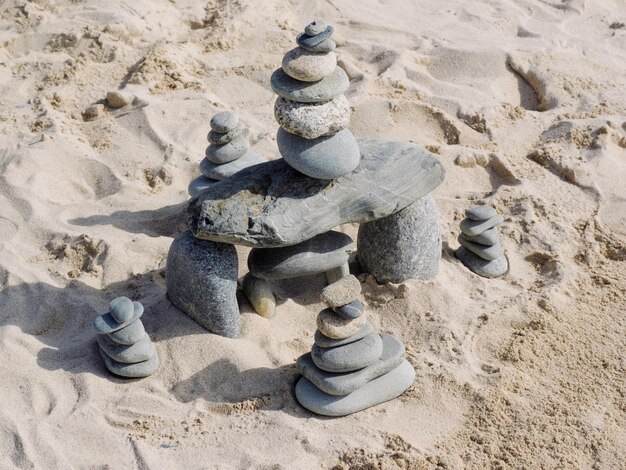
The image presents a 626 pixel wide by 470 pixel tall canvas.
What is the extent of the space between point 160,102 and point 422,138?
1.95 metres

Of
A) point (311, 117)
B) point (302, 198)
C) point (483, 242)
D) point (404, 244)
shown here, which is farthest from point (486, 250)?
point (311, 117)

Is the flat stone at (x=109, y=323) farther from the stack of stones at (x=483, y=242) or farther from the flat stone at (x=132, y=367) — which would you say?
the stack of stones at (x=483, y=242)

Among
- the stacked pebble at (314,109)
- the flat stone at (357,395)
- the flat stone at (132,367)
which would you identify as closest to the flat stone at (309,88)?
the stacked pebble at (314,109)

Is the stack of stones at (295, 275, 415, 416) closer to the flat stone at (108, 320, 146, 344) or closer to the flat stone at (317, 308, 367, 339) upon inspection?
the flat stone at (317, 308, 367, 339)

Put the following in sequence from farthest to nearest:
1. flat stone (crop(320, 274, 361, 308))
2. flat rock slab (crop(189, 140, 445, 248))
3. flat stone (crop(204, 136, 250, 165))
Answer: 1. flat stone (crop(204, 136, 250, 165))
2. flat rock slab (crop(189, 140, 445, 248))
3. flat stone (crop(320, 274, 361, 308))

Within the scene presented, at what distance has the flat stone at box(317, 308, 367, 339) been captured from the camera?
3.56 meters

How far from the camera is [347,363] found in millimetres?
3574

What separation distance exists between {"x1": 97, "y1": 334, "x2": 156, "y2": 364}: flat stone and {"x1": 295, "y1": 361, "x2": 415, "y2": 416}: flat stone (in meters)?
0.75

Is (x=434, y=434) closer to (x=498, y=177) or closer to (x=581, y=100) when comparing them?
(x=498, y=177)

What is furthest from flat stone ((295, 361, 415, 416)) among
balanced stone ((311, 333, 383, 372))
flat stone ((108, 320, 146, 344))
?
flat stone ((108, 320, 146, 344))

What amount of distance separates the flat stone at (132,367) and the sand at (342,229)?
5 cm

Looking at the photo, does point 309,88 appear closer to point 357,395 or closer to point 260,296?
point 260,296

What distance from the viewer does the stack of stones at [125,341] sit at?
370 centimetres

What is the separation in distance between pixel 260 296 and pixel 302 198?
0.66 metres
